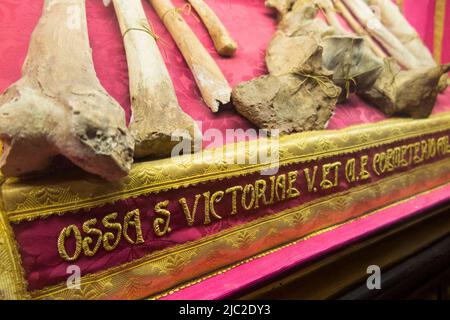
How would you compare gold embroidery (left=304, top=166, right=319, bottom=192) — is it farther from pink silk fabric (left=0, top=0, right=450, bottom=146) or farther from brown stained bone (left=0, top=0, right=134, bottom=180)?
brown stained bone (left=0, top=0, right=134, bottom=180)

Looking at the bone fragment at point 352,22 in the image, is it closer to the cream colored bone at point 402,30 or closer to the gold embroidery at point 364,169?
the cream colored bone at point 402,30

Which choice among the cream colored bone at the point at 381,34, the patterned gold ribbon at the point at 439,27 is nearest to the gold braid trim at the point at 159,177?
the cream colored bone at the point at 381,34

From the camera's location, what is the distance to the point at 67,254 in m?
0.82

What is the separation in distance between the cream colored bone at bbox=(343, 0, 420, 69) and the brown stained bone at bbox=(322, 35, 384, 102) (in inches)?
22.9

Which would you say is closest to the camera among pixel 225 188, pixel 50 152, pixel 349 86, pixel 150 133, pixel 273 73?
pixel 50 152

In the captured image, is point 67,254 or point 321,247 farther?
point 321,247

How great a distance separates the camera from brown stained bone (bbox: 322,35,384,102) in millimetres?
1585

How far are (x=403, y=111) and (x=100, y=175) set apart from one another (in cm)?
146

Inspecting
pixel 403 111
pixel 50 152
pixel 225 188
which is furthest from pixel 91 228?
pixel 403 111

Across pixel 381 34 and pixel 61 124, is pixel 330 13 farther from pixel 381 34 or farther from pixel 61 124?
pixel 61 124

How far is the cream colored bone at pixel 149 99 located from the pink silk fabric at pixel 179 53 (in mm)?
63

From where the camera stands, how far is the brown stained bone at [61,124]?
27.9 inches

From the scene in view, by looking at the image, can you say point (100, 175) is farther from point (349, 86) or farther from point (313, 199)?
point (349, 86)

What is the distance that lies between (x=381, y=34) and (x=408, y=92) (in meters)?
0.70
